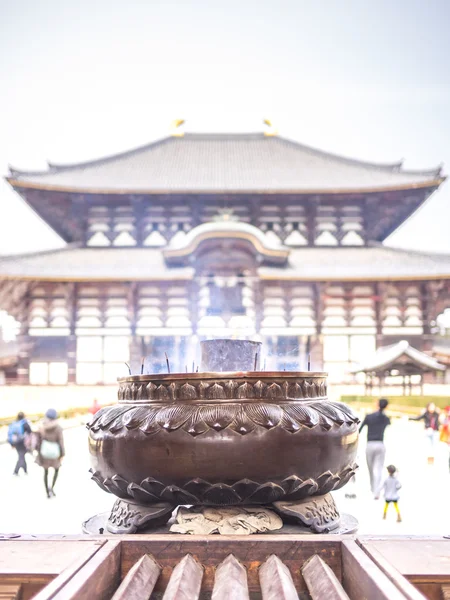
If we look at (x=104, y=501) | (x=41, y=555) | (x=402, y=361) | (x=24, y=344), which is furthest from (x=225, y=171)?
(x=41, y=555)

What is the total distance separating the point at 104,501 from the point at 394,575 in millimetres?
5703

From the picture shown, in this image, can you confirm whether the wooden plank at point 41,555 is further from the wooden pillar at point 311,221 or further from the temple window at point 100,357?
the wooden pillar at point 311,221

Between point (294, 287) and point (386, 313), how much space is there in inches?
146

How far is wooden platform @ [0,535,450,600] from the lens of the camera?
54.0 inches

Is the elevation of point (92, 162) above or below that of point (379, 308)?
above

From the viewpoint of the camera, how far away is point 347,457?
7.43ft

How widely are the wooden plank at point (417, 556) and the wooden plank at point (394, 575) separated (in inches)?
0.4

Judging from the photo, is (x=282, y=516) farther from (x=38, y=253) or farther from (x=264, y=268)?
(x=38, y=253)

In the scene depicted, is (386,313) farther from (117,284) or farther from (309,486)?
(309,486)

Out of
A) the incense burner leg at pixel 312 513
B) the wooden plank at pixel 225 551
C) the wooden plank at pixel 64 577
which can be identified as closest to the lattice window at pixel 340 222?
the incense burner leg at pixel 312 513

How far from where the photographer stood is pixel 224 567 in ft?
5.24

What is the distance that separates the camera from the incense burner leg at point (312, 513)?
6.79ft

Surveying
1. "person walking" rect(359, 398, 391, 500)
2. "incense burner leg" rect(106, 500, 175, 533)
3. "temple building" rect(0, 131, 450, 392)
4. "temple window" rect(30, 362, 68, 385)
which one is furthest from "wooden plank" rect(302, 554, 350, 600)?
"temple window" rect(30, 362, 68, 385)

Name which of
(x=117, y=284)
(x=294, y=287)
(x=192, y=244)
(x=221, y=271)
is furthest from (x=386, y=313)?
(x=117, y=284)
